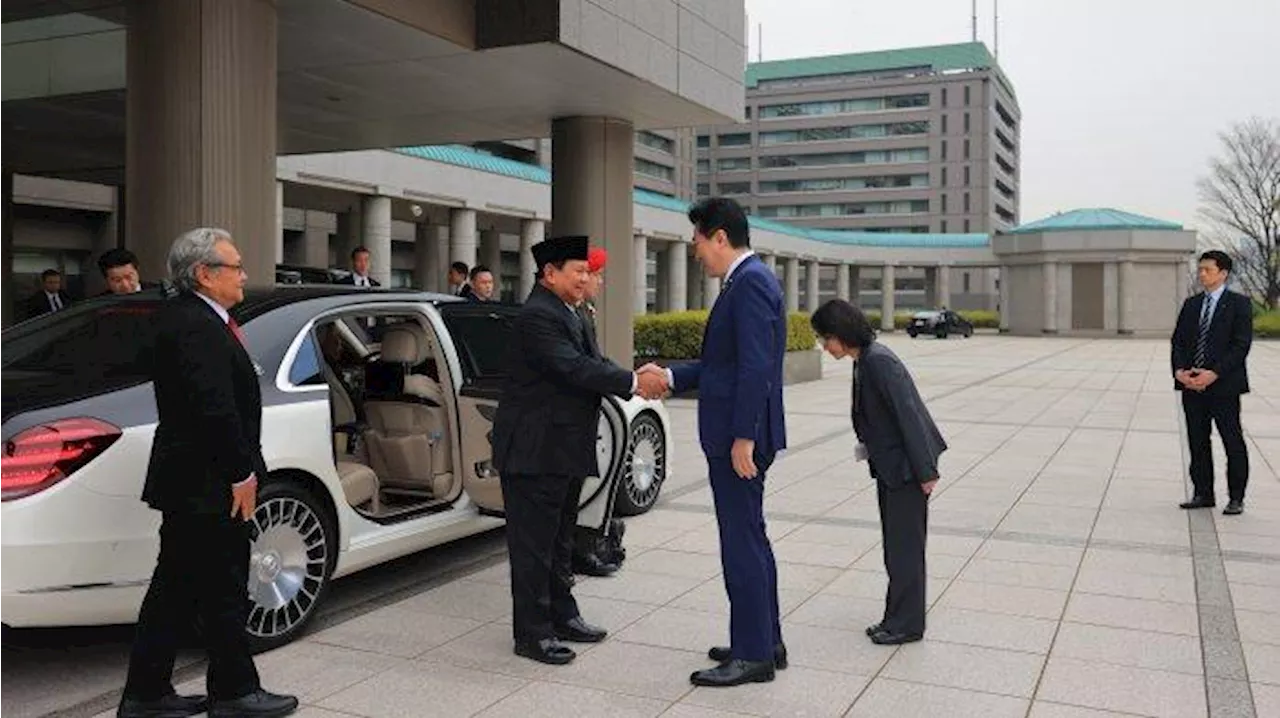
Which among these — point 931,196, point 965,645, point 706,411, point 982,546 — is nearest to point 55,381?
point 706,411

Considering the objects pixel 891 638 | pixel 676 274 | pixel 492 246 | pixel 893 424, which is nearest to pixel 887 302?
pixel 676 274

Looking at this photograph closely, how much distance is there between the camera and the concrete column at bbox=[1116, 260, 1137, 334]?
52.0 meters

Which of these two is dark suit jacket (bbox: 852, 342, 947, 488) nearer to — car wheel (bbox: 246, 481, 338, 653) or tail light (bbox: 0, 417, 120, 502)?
car wheel (bbox: 246, 481, 338, 653)

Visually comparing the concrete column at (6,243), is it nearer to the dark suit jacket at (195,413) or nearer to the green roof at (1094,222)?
the dark suit jacket at (195,413)

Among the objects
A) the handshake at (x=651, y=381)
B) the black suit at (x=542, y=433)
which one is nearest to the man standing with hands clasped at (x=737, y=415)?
the handshake at (x=651, y=381)

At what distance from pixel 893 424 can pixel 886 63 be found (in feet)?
372

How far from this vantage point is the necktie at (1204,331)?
300 inches

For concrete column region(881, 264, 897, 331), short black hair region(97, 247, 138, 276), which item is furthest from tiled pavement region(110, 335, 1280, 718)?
concrete column region(881, 264, 897, 331)

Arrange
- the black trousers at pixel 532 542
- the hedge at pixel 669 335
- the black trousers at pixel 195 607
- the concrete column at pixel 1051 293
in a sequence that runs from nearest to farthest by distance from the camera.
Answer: the black trousers at pixel 195 607, the black trousers at pixel 532 542, the hedge at pixel 669 335, the concrete column at pixel 1051 293

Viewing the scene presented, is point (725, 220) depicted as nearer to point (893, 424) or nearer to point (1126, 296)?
point (893, 424)

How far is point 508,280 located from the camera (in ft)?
188

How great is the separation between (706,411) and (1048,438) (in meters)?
9.43

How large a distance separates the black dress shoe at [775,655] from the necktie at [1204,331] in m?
4.89

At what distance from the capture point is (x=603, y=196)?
46.4ft
